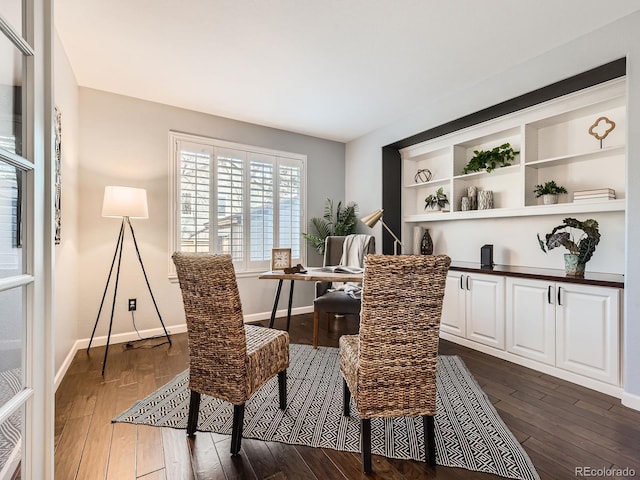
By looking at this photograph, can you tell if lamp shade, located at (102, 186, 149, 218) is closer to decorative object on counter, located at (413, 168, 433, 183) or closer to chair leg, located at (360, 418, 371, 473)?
chair leg, located at (360, 418, 371, 473)

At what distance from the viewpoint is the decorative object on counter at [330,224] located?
15.0ft

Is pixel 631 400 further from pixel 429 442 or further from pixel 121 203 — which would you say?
pixel 121 203

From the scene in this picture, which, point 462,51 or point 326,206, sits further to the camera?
point 326,206

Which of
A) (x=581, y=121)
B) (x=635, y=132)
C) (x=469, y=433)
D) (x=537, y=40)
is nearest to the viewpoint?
(x=469, y=433)

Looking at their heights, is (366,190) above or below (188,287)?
above

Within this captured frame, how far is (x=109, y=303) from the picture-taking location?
3281 millimetres

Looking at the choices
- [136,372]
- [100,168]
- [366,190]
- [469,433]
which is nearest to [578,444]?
[469,433]

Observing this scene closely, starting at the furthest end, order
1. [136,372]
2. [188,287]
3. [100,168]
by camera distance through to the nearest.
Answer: [100,168] < [136,372] < [188,287]

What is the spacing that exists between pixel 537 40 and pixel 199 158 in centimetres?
341

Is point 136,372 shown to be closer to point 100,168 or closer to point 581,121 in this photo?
point 100,168

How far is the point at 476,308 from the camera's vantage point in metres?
3.18

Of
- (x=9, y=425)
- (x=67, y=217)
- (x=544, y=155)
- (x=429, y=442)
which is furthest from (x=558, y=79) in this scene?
(x=67, y=217)

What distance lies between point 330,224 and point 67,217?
10.1 ft

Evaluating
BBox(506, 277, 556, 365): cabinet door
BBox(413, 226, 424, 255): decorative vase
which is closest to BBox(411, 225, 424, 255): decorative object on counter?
BBox(413, 226, 424, 255): decorative vase
